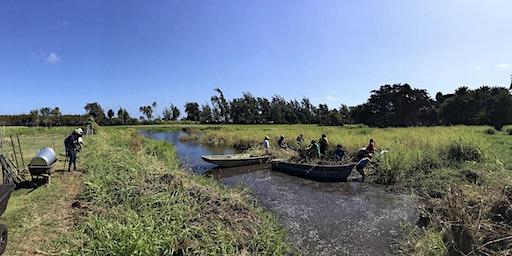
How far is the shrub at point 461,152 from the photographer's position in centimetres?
1922

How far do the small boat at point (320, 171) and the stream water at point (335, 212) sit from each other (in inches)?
20.6

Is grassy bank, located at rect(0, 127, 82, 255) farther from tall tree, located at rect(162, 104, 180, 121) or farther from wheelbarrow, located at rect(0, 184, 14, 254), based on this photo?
tall tree, located at rect(162, 104, 180, 121)

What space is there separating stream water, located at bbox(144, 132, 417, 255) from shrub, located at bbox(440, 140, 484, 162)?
17.1 feet

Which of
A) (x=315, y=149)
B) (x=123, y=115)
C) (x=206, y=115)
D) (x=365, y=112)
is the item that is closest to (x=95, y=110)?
(x=123, y=115)

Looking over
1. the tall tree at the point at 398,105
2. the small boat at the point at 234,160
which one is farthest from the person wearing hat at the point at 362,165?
the tall tree at the point at 398,105

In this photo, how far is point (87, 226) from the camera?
815cm

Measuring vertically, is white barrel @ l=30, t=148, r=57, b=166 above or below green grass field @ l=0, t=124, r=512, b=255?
above

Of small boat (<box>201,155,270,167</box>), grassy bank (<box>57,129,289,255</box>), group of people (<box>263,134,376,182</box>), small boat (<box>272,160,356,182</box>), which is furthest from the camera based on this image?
small boat (<box>201,155,270,167</box>)

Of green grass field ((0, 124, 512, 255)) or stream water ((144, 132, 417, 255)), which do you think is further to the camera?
stream water ((144, 132, 417, 255))

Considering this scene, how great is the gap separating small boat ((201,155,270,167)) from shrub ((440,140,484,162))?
408 inches

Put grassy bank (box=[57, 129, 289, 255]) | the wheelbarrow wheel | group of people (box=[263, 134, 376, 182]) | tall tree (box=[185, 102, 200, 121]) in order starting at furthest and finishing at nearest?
tall tree (box=[185, 102, 200, 121]) → group of people (box=[263, 134, 376, 182]) → grassy bank (box=[57, 129, 289, 255]) → the wheelbarrow wheel

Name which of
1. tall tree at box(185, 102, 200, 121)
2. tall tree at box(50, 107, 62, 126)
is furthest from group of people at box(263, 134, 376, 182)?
tall tree at box(185, 102, 200, 121)

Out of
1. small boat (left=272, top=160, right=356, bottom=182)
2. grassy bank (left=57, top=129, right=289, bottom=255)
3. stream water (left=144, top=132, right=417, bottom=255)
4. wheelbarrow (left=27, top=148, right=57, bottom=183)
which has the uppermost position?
wheelbarrow (left=27, top=148, right=57, bottom=183)

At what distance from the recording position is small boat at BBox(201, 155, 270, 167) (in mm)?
23891
